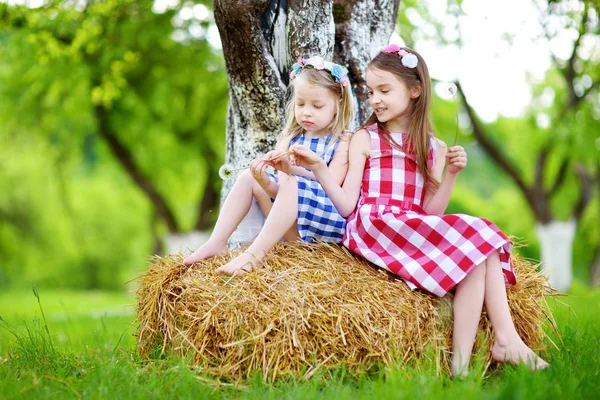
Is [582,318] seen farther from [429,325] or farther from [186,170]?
[186,170]

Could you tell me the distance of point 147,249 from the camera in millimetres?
25812

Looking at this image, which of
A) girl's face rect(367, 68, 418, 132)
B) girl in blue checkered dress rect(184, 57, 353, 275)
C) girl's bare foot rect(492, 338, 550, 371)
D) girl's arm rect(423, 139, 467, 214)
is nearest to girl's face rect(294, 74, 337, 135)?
girl in blue checkered dress rect(184, 57, 353, 275)

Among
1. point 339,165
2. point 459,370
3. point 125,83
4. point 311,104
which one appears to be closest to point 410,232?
point 339,165

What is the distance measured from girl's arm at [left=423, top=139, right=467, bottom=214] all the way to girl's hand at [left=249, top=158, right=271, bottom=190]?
942 mm

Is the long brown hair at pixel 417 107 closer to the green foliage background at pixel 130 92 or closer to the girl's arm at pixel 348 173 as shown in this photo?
the girl's arm at pixel 348 173

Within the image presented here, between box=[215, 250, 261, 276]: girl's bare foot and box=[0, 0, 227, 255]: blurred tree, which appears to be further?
box=[0, 0, 227, 255]: blurred tree

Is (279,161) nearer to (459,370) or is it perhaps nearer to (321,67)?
(321,67)

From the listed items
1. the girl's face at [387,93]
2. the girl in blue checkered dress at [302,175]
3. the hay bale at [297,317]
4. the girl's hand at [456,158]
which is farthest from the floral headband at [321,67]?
the hay bale at [297,317]

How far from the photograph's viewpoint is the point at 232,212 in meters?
3.54

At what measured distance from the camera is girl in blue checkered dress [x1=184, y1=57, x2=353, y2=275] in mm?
3377

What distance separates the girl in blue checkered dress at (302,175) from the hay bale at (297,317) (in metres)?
0.19

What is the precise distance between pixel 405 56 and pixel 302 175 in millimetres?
885

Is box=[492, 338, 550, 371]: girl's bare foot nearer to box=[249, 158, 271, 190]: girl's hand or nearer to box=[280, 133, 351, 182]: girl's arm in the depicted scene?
box=[280, 133, 351, 182]: girl's arm

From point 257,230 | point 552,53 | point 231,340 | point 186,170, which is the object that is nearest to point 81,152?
point 186,170
